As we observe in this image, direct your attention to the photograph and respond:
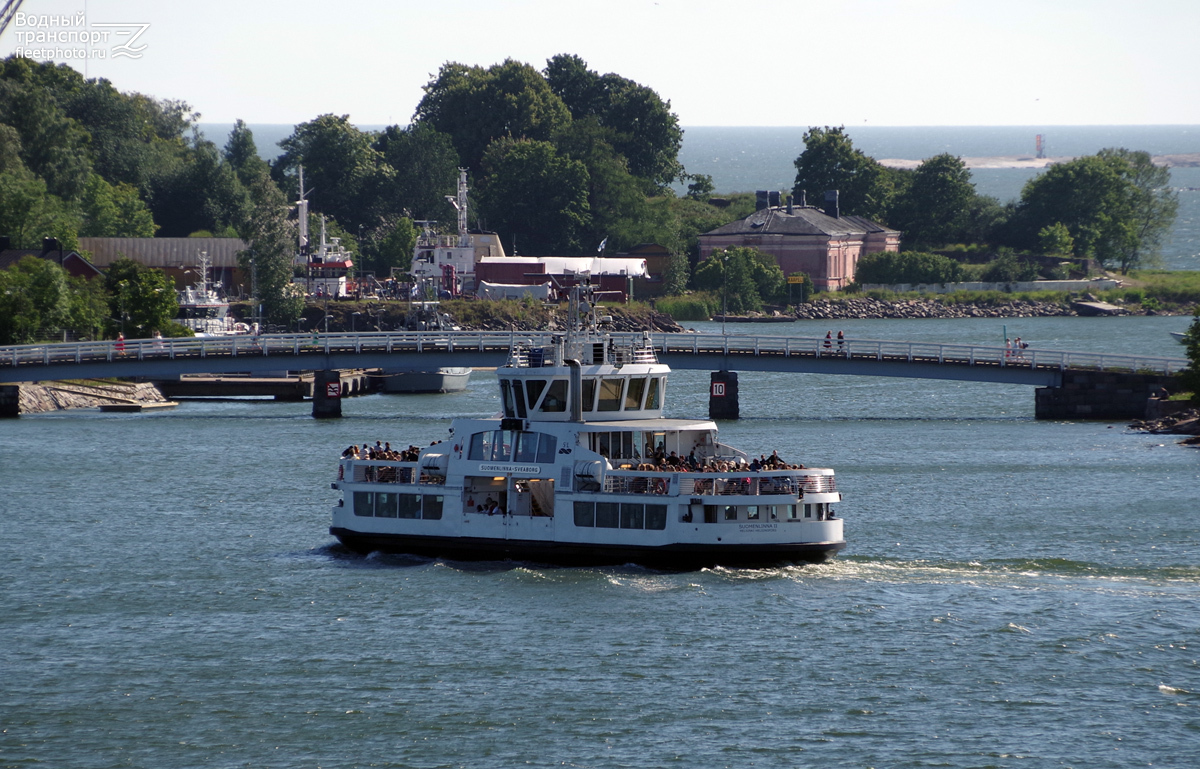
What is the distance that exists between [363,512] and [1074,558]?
22815 mm

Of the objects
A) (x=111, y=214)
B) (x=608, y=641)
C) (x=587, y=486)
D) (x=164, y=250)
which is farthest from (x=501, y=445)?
(x=111, y=214)

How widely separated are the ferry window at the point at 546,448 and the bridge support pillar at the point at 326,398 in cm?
4668

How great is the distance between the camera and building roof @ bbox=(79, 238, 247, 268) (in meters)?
160

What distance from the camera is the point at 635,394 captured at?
51.4 metres

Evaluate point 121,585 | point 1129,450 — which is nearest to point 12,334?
point 121,585

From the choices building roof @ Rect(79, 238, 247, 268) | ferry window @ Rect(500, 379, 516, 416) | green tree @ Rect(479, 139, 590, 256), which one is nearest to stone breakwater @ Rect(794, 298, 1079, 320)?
green tree @ Rect(479, 139, 590, 256)

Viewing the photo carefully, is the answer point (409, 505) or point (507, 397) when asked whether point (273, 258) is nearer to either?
point (507, 397)

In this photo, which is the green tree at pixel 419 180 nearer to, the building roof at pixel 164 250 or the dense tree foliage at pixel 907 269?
the building roof at pixel 164 250

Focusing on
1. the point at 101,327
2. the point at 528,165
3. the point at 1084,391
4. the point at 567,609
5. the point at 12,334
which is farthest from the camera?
the point at 528,165

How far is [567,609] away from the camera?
4478 centimetres

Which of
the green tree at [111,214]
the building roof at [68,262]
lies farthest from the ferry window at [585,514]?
the green tree at [111,214]

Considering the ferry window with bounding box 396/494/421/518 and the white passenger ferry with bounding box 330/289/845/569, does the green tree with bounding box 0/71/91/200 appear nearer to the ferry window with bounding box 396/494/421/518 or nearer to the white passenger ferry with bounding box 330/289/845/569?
the white passenger ferry with bounding box 330/289/845/569

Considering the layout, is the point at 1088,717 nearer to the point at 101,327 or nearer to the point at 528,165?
the point at 101,327

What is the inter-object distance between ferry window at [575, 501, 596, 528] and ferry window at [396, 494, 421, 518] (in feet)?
18.2
